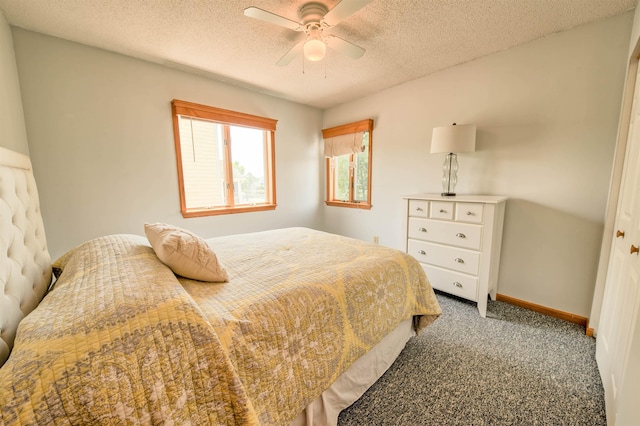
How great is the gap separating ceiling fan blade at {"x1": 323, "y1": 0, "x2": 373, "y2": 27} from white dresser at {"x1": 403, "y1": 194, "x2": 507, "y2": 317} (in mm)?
1621

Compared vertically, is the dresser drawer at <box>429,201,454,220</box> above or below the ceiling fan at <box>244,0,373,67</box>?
below

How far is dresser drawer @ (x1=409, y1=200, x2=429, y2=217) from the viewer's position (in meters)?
2.39

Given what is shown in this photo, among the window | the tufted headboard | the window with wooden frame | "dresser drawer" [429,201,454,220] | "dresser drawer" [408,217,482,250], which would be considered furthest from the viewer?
the window with wooden frame

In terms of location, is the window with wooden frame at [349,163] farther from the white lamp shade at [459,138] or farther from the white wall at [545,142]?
the white lamp shade at [459,138]

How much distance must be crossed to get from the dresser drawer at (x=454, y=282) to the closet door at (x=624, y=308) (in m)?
0.75

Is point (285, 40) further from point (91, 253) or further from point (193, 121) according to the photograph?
point (91, 253)

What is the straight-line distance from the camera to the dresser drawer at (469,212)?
2066 millimetres

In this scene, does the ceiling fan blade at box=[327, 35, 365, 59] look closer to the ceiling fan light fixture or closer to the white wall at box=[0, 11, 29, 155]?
the ceiling fan light fixture

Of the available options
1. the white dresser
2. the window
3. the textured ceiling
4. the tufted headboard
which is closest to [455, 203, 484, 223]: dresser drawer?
the white dresser

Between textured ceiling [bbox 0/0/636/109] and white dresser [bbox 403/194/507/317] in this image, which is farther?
white dresser [bbox 403/194/507/317]

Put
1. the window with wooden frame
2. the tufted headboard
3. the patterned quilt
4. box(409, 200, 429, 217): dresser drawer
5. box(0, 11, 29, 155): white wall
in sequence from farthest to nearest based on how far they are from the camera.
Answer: the window with wooden frame < box(409, 200, 429, 217): dresser drawer < box(0, 11, 29, 155): white wall < the tufted headboard < the patterned quilt

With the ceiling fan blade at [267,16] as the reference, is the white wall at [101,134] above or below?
below

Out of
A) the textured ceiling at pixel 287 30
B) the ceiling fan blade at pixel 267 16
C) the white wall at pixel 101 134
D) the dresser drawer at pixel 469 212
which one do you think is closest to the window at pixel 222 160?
the white wall at pixel 101 134

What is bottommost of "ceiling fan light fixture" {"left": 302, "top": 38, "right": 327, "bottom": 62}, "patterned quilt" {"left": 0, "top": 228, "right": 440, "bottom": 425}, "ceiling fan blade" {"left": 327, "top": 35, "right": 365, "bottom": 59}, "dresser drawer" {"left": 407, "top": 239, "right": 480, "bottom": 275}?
"dresser drawer" {"left": 407, "top": 239, "right": 480, "bottom": 275}
